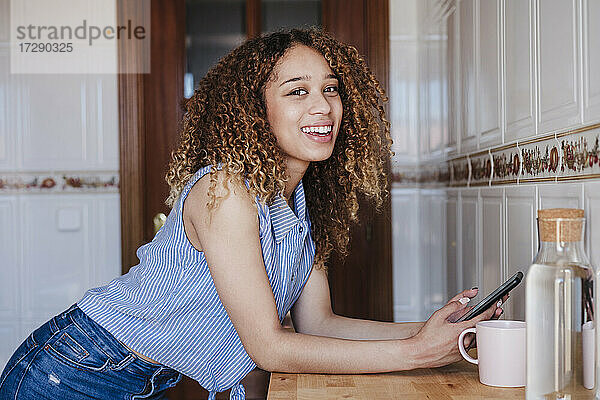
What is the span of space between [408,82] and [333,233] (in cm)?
131

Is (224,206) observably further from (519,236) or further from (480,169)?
(480,169)

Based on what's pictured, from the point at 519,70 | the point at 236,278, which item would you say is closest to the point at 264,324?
the point at 236,278

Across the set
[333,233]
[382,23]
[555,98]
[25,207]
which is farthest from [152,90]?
[555,98]

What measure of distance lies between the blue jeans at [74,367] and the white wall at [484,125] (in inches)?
31.6

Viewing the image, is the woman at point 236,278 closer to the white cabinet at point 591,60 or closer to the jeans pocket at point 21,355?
the jeans pocket at point 21,355

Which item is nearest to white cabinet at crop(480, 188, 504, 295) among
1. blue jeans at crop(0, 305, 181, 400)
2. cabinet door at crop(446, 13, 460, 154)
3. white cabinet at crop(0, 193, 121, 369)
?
cabinet door at crop(446, 13, 460, 154)

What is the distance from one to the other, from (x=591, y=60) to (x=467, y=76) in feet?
2.97

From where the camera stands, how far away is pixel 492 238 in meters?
1.76

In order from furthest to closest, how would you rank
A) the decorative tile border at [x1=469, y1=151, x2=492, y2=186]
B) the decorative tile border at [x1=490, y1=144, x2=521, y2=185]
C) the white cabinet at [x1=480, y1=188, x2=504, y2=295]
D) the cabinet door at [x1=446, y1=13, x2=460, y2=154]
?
the cabinet door at [x1=446, y1=13, x2=460, y2=154] < the decorative tile border at [x1=469, y1=151, x2=492, y2=186] < the white cabinet at [x1=480, y1=188, x2=504, y2=295] < the decorative tile border at [x1=490, y1=144, x2=521, y2=185]

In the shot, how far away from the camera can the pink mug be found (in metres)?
1.05

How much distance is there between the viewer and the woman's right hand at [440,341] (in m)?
1.14

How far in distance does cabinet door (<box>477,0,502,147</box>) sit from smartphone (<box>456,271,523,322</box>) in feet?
2.09

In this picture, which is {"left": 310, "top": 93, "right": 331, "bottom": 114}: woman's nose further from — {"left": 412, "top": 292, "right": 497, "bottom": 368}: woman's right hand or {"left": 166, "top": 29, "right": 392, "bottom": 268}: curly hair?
{"left": 412, "top": 292, "right": 497, "bottom": 368}: woman's right hand

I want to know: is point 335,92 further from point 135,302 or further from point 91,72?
point 91,72
